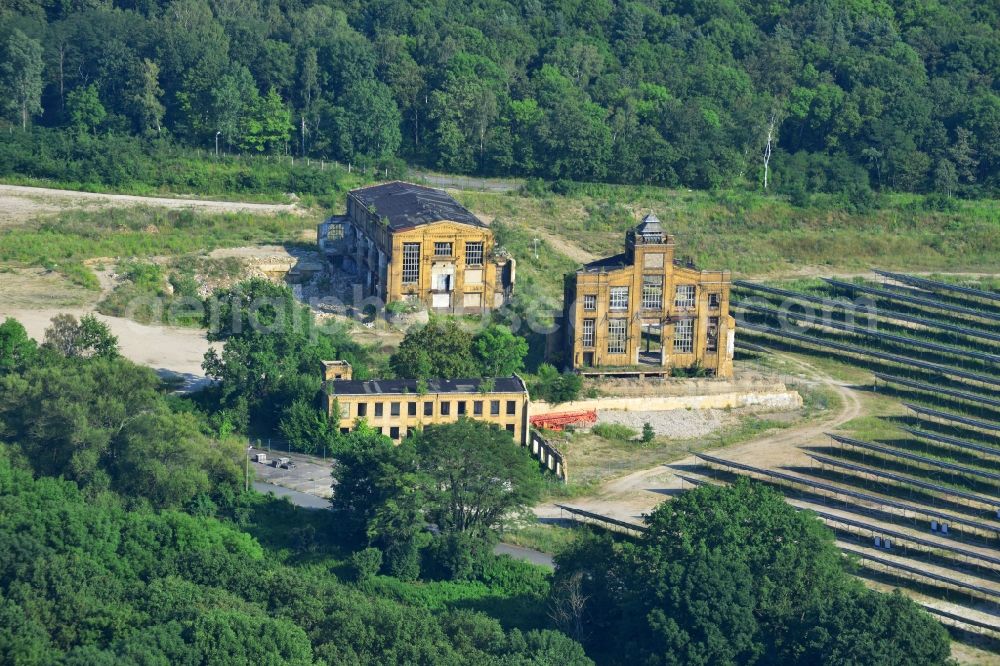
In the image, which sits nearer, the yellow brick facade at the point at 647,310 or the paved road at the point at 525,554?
the paved road at the point at 525,554

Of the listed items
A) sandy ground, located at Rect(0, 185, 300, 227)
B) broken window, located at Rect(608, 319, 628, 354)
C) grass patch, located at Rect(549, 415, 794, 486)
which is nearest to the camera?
grass patch, located at Rect(549, 415, 794, 486)

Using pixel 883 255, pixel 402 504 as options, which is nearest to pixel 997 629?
pixel 402 504

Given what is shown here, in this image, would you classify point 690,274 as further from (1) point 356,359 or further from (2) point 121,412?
(2) point 121,412

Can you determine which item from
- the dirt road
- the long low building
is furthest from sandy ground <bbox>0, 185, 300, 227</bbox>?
the dirt road

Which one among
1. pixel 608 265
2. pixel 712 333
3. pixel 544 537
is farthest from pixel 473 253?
pixel 544 537

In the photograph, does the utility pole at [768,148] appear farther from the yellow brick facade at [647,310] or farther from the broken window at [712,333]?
the yellow brick facade at [647,310]

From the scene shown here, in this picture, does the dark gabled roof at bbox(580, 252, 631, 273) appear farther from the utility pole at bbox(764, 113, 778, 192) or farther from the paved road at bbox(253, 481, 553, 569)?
the utility pole at bbox(764, 113, 778, 192)

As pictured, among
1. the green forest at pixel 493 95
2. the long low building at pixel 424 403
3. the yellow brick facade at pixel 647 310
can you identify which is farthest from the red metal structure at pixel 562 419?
the green forest at pixel 493 95

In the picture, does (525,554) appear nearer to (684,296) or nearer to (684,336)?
(684,336)
